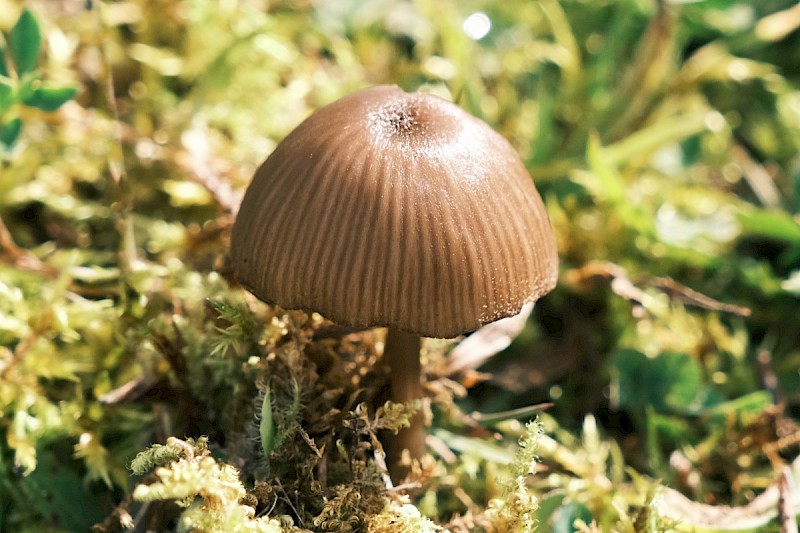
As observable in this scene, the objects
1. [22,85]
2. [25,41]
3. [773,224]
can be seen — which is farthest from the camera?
[773,224]

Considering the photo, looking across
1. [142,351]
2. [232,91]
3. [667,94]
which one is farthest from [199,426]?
[667,94]

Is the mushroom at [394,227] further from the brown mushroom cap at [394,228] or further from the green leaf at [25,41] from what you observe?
the green leaf at [25,41]

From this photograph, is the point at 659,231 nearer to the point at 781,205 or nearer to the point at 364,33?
the point at 781,205

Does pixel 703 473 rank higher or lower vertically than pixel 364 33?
lower

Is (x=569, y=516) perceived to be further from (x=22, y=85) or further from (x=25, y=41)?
(x=25, y=41)

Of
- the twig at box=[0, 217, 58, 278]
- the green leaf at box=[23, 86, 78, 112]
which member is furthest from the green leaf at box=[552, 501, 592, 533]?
the green leaf at box=[23, 86, 78, 112]

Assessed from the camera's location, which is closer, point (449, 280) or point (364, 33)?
point (449, 280)

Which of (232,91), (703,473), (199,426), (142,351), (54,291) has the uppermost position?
(232,91)

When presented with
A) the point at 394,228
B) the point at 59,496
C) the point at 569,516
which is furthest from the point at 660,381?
the point at 59,496
